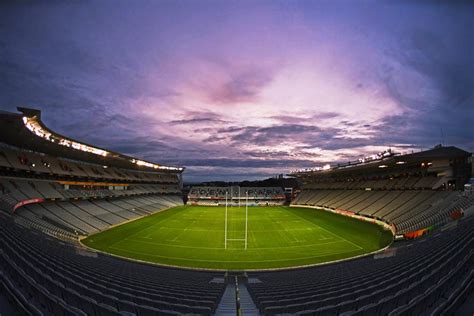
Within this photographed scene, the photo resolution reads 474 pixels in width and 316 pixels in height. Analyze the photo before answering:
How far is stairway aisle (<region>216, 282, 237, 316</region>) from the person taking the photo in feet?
27.4

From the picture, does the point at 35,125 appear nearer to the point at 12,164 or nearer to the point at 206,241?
the point at 12,164

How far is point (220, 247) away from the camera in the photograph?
29000 millimetres

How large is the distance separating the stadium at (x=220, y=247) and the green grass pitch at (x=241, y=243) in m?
0.19

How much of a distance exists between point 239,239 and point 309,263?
1192 cm

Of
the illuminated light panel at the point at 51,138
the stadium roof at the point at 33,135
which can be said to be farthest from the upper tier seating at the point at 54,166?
the illuminated light panel at the point at 51,138

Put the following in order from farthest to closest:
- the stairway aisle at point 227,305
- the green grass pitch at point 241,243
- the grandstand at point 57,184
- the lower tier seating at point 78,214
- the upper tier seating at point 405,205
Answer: the lower tier seating at point 78,214
the upper tier seating at point 405,205
the grandstand at point 57,184
the green grass pitch at point 241,243
the stairway aisle at point 227,305

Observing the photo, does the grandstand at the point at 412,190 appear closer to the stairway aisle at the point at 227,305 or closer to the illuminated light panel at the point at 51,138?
the stairway aisle at the point at 227,305

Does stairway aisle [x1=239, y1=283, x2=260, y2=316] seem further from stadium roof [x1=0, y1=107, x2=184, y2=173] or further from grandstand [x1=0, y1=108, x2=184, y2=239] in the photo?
grandstand [x1=0, y1=108, x2=184, y2=239]

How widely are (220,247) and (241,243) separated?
9.52 ft

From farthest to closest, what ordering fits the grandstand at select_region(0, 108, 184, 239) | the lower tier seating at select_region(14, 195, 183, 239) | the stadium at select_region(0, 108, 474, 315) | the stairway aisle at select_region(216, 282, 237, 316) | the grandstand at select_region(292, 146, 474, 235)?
the grandstand at select_region(292, 146, 474, 235), the lower tier seating at select_region(14, 195, 183, 239), the grandstand at select_region(0, 108, 184, 239), the stairway aisle at select_region(216, 282, 237, 316), the stadium at select_region(0, 108, 474, 315)

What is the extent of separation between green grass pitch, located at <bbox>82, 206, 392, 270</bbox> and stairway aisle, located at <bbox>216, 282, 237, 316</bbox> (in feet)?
32.6

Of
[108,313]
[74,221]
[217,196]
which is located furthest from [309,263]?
[217,196]

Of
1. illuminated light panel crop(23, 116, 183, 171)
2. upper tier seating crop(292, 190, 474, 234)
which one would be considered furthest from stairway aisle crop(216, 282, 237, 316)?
upper tier seating crop(292, 190, 474, 234)

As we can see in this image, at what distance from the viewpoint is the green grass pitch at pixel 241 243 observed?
23.9 metres
